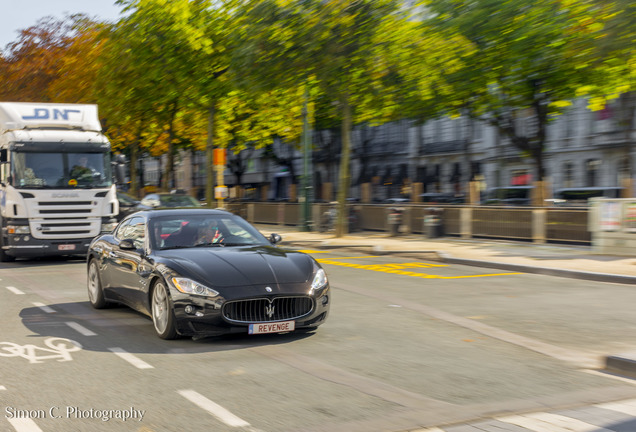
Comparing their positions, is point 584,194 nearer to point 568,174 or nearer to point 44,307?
point 568,174

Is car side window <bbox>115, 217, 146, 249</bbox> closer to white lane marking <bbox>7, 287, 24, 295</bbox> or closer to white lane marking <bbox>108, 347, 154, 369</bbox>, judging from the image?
white lane marking <bbox>108, 347, 154, 369</bbox>

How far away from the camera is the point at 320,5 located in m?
23.9

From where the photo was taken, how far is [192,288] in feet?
25.1

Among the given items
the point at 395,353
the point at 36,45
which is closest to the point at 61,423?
the point at 395,353

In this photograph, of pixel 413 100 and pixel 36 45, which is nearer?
pixel 413 100

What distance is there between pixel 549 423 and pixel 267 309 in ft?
10.8

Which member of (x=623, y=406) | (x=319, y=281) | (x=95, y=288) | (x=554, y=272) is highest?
(x=319, y=281)

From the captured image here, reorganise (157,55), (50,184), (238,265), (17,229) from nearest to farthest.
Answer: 1. (238,265)
2. (17,229)
3. (50,184)
4. (157,55)

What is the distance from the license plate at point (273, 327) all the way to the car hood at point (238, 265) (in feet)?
1.31

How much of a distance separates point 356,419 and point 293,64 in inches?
811

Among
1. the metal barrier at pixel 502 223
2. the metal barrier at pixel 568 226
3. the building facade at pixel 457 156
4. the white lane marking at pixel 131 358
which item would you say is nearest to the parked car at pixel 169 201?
the building facade at pixel 457 156

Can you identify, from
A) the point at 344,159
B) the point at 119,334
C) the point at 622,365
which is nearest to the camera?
the point at 622,365

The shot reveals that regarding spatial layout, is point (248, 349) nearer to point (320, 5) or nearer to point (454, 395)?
point (454, 395)

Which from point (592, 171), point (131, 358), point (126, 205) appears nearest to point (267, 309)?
point (131, 358)
